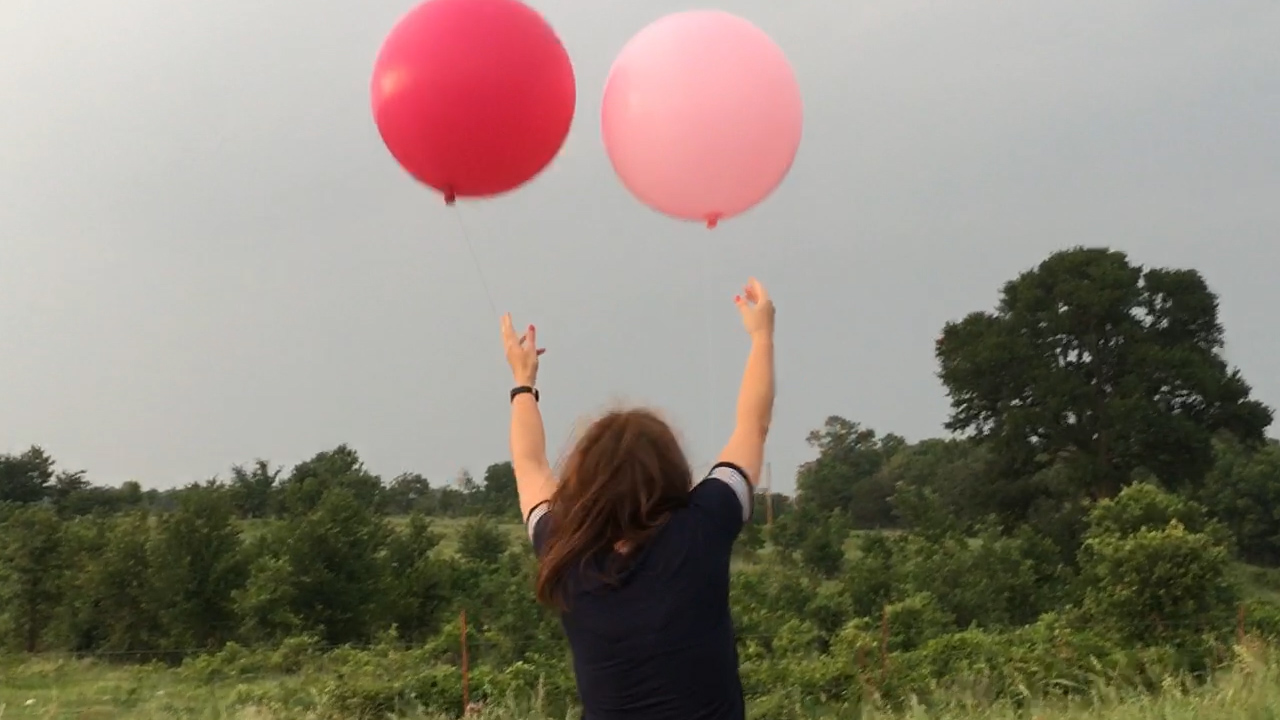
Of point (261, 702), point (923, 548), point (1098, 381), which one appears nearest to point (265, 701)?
point (261, 702)

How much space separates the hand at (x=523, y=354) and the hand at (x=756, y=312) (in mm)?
393

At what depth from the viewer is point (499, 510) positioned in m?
28.8

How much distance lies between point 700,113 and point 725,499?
168cm

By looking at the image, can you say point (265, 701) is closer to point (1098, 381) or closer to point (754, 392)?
point (754, 392)

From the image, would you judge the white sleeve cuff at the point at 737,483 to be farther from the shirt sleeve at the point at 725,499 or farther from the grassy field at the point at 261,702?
the grassy field at the point at 261,702

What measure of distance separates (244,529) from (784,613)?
1339 centimetres

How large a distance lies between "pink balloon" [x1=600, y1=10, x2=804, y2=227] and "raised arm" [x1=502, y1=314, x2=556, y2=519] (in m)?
1.07

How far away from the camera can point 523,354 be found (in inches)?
83.5

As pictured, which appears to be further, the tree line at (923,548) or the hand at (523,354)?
the tree line at (923,548)

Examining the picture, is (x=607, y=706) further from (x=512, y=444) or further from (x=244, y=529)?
(x=244, y=529)

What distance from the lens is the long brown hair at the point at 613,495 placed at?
156cm

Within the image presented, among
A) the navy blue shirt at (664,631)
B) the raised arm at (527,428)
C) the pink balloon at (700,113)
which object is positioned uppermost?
the pink balloon at (700,113)

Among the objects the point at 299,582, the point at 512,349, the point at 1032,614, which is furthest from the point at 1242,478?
the point at 512,349

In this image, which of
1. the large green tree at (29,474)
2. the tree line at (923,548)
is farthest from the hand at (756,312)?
the large green tree at (29,474)
